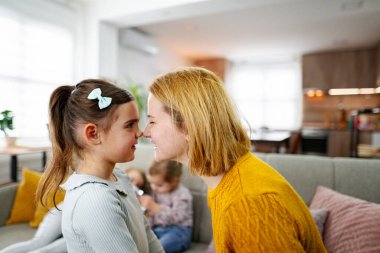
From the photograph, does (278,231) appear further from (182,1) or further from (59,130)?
(182,1)

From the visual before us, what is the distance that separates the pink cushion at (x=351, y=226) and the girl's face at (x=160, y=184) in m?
0.95

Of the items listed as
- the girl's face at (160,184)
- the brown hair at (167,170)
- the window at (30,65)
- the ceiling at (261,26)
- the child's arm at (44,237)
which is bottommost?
the child's arm at (44,237)

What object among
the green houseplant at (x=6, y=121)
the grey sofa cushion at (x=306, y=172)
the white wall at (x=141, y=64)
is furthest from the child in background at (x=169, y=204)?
A: the white wall at (x=141, y=64)

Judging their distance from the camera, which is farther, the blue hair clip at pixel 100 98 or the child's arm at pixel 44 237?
the child's arm at pixel 44 237

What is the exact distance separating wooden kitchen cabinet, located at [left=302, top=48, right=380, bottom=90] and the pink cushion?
238 inches

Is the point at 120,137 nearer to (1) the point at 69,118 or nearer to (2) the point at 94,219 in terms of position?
(1) the point at 69,118

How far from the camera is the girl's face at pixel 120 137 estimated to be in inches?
39.0

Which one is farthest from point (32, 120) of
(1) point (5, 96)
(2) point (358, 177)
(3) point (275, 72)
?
(3) point (275, 72)

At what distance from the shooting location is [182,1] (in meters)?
3.52

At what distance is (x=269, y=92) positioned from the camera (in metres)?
7.70

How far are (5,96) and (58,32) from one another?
1.19 meters

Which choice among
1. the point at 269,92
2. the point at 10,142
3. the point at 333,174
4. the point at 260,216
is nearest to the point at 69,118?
the point at 260,216

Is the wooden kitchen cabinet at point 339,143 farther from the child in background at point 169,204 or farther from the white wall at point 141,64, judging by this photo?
the child in background at point 169,204

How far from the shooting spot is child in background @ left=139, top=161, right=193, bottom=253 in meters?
1.86
